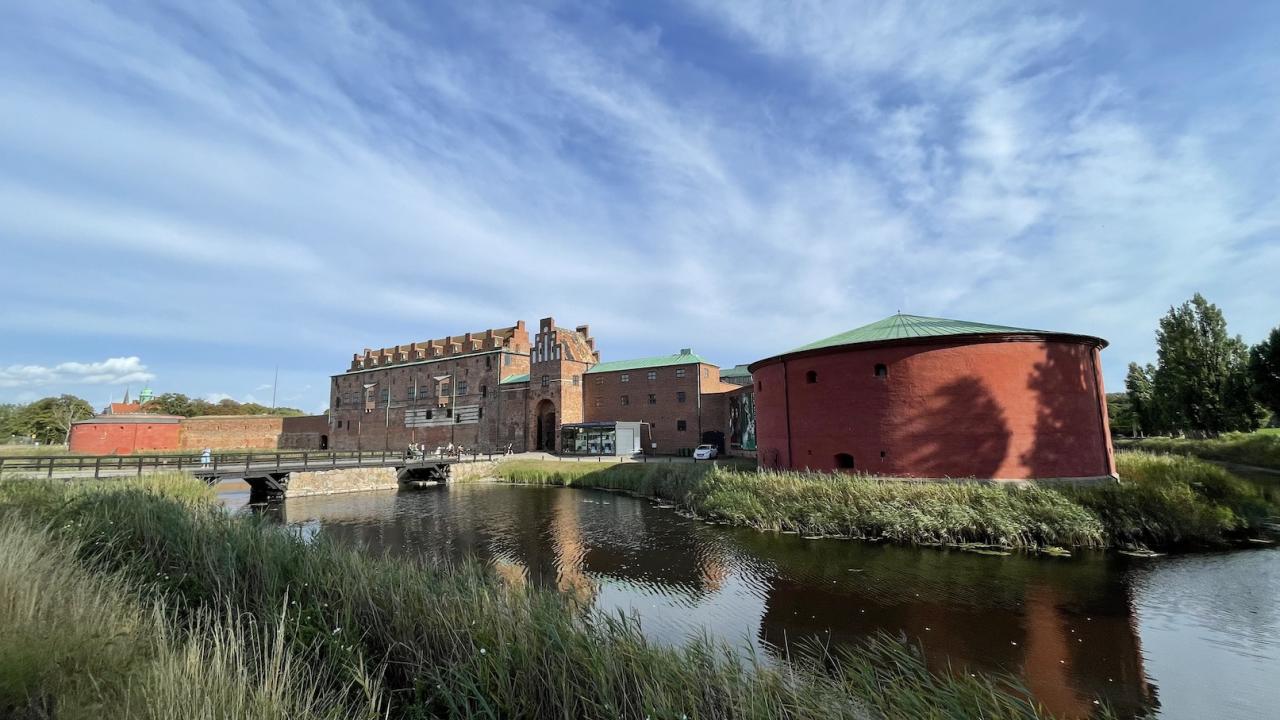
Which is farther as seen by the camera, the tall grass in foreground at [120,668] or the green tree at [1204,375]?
the green tree at [1204,375]

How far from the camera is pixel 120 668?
3.41m

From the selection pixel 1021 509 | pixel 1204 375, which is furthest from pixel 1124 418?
pixel 1021 509

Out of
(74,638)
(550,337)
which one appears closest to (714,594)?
(74,638)

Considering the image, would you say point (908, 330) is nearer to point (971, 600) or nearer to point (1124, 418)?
point (971, 600)

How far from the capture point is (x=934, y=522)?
43.0 feet

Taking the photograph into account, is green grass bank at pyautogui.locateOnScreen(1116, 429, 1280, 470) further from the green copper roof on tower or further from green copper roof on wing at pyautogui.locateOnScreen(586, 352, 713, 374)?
green copper roof on wing at pyautogui.locateOnScreen(586, 352, 713, 374)

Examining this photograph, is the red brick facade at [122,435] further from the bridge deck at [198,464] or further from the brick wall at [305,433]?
the bridge deck at [198,464]

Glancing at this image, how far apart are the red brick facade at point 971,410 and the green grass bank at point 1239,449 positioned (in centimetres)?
1103

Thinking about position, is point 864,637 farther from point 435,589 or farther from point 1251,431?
point 1251,431

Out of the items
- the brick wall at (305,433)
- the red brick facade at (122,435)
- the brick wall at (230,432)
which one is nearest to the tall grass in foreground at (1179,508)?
the red brick facade at (122,435)

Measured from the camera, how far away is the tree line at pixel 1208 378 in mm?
27906

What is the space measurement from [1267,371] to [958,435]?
83.0 ft

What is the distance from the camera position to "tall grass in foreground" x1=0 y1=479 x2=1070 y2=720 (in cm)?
354

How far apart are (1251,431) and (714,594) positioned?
40.5 metres
